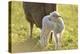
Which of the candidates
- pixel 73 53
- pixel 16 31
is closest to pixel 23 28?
pixel 16 31

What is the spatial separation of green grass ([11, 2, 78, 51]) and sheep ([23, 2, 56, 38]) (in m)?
0.04

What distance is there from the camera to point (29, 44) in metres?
1.88

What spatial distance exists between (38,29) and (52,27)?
0.55 feet

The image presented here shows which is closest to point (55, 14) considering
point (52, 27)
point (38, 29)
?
point (52, 27)

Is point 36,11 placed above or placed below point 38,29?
above

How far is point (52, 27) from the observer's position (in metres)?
1.98

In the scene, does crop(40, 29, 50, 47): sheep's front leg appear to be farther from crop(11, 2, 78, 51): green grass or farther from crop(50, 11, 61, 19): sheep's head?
crop(50, 11, 61, 19): sheep's head

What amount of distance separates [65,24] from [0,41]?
2.47 ft

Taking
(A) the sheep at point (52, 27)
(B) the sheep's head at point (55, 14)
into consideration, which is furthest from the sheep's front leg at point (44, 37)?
(B) the sheep's head at point (55, 14)

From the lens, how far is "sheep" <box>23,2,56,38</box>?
189 centimetres

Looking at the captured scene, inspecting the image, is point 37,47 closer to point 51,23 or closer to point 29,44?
point 29,44

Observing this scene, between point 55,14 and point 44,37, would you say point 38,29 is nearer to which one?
point 44,37

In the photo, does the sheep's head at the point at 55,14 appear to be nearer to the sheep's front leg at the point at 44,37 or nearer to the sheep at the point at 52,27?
the sheep at the point at 52,27

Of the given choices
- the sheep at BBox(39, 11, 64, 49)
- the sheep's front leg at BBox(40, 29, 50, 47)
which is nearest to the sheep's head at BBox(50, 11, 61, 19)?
the sheep at BBox(39, 11, 64, 49)
